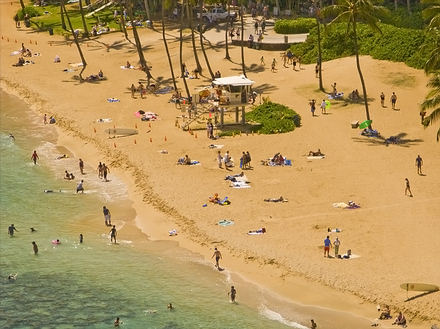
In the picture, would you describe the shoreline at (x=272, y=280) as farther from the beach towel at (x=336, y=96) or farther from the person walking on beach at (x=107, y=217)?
the beach towel at (x=336, y=96)

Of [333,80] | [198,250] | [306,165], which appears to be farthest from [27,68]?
[198,250]

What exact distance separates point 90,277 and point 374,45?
4121 cm

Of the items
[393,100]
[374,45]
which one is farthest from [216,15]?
[393,100]

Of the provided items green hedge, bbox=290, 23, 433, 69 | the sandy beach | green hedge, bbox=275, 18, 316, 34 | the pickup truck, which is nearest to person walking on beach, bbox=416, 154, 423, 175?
the sandy beach

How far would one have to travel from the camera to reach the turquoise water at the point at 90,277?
148 feet

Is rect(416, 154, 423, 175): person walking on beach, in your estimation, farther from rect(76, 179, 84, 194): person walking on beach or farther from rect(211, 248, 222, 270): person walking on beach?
rect(76, 179, 84, 194): person walking on beach

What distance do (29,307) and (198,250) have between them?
31.7 ft

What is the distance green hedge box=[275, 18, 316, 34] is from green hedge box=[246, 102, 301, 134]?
20087mm

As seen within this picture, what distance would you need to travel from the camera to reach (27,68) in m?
91.6

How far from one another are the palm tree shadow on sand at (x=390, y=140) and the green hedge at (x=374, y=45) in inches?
511

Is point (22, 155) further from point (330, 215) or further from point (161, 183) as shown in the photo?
point (330, 215)

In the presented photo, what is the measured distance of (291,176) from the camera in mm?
59938

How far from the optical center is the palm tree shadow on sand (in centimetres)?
6544

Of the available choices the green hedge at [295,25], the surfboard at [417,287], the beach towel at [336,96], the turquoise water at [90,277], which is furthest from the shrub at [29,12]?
the surfboard at [417,287]
